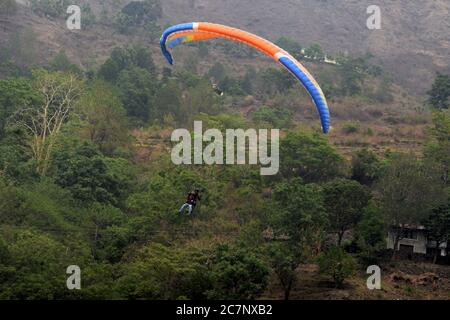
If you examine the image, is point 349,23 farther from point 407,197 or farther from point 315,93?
point 315,93

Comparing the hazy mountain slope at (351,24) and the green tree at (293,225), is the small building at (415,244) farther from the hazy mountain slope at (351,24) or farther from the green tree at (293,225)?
the hazy mountain slope at (351,24)

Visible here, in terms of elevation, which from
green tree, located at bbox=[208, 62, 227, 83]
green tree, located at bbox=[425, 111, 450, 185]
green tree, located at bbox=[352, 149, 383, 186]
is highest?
green tree, located at bbox=[208, 62, 227, 83]

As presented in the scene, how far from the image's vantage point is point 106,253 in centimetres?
3400

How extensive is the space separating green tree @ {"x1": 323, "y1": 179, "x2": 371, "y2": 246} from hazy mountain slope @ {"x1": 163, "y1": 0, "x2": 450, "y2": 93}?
6310cm

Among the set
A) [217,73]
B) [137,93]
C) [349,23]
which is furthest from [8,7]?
[349,23]

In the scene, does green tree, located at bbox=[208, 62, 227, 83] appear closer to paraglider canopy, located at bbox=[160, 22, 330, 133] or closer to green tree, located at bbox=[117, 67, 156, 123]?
green tree, located at bbox=[117, 67, 156, 123]

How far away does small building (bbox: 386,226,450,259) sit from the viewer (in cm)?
3825

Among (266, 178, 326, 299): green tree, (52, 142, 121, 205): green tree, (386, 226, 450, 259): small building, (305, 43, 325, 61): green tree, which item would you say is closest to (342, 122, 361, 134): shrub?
(386, 226, 450, 259): small building

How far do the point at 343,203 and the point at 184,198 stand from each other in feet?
25.2

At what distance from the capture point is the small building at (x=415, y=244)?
38250mm

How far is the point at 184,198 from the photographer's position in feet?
117

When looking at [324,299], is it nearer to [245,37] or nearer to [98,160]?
[245,37]

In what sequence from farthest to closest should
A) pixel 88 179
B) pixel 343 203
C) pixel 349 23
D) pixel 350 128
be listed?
1. pixel 349 23
2. pixel 350 128
3. pixel 88 179
4. pixel 343 203
